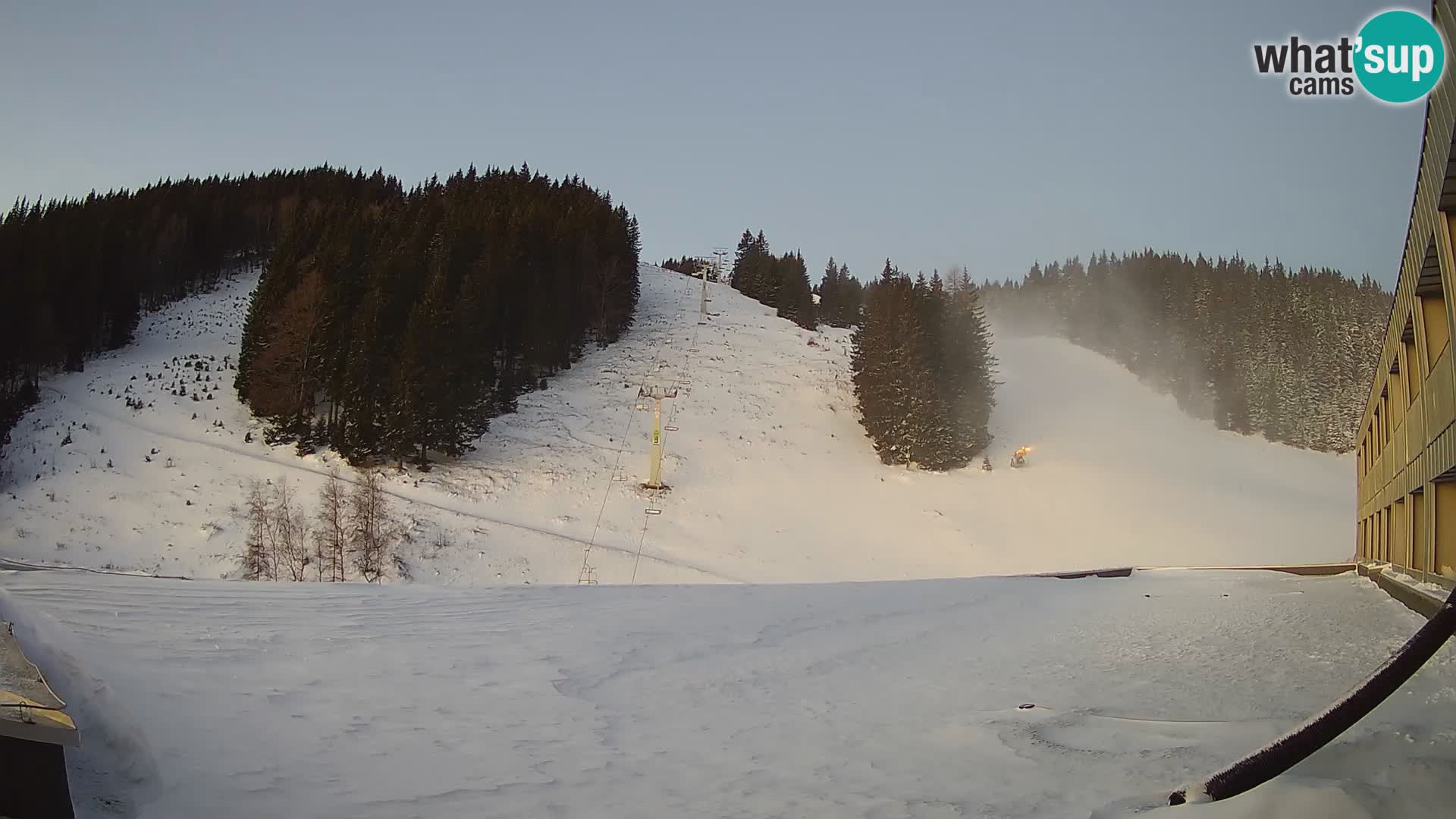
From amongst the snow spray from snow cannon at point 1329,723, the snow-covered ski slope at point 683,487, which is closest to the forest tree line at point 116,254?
the snow-covered ski slope at point 683,487

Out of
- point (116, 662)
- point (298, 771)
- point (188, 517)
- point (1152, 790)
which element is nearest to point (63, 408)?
point (188, 517)

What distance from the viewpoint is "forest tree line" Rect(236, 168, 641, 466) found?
31641mm

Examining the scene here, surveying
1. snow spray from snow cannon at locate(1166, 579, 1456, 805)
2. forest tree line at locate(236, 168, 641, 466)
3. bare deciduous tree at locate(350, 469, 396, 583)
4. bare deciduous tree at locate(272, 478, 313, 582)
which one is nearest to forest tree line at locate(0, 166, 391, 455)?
forest tree line at locate(236, 168, 641, 466)

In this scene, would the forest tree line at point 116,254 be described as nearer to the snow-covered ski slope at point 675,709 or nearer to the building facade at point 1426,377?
the snow-covered ski slope at point 675,709

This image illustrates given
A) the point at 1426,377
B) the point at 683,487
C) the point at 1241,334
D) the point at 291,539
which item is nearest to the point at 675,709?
the point at 1426,377

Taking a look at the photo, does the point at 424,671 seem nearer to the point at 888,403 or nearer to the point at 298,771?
the point at 298,771

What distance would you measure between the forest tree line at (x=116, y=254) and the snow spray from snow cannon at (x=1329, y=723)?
35.2 metres

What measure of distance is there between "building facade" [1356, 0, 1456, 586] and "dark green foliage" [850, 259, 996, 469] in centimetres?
2500

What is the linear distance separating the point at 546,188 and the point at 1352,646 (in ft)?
236

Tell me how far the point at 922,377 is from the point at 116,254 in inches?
1790

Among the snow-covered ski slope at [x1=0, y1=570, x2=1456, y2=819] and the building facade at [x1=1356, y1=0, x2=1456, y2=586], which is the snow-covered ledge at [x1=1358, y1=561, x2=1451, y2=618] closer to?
the building facade at [x1=1356, y1=0, x2=1456, y2=586]

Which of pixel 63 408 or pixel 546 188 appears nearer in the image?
pixel 63 408

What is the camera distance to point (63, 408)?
30.9 m

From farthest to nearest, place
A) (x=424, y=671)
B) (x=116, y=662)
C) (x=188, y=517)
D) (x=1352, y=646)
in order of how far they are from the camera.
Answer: (x=188, y=517) < (x=1352, y=646) < (x=424, y=671) < (x=116, y=662)
